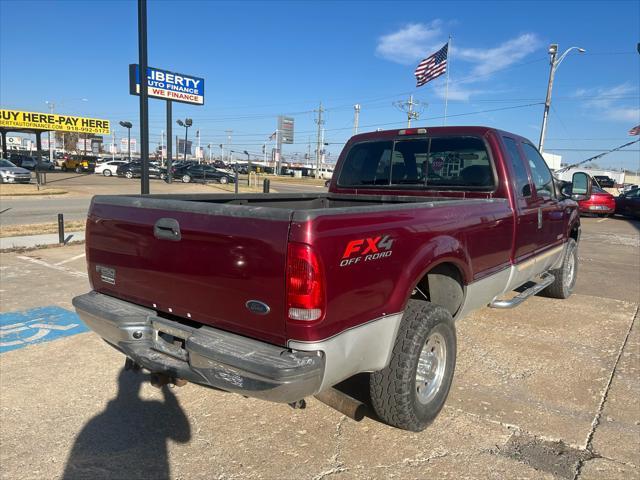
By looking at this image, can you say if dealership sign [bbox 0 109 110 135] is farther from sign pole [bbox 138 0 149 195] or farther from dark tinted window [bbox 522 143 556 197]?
dark tinted window [bbox 522 143 556 197]

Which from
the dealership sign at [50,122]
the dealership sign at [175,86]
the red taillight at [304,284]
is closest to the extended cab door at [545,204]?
the red taillight at [304,284]

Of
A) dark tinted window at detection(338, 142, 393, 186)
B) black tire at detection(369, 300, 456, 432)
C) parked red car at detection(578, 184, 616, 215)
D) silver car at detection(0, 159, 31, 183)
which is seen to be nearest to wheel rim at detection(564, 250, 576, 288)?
dark tinted window at detection(338, 142, 393, 186)

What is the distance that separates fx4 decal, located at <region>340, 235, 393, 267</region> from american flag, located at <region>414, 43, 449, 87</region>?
30.6 metres

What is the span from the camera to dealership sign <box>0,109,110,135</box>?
1626 inches

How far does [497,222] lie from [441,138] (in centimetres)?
112

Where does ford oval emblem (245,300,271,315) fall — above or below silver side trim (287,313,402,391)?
above

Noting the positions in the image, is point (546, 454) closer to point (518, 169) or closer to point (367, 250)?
point (367, 250)

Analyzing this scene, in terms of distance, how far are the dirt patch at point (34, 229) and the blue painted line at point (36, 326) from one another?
6.25m

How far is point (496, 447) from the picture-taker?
3047mm

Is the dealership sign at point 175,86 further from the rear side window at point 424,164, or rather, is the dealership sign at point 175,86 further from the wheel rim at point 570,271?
the wheel rim at point 570,271

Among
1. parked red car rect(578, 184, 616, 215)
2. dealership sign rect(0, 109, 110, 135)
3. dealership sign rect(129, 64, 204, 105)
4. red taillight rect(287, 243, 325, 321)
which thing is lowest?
parked red car rect(578, 184, 616, 215)

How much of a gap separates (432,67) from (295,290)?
31594 mm

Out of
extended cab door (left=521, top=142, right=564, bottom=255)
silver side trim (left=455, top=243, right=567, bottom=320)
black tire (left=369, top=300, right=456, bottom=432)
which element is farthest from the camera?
extended cab door (left=521, top=142, right=564, bottom=255)

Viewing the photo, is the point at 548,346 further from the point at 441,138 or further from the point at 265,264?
the point at 265,264
